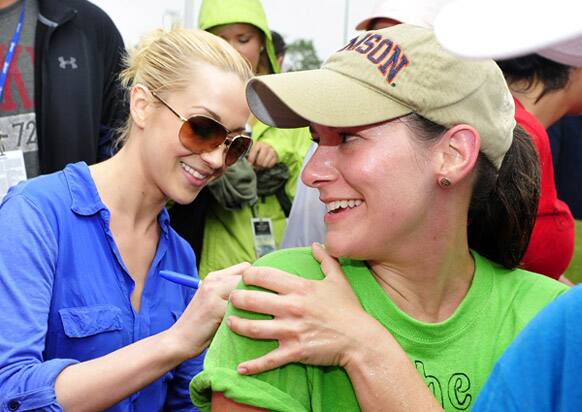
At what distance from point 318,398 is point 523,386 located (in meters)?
0.78

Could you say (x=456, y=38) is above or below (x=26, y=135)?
above

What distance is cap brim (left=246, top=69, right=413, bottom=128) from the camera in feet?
5.14

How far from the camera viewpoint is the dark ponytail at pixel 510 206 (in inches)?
73.0

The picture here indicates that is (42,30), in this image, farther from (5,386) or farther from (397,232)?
(397,232)

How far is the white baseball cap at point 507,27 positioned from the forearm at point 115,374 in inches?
53.6

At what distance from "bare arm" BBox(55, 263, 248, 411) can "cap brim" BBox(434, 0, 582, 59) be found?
1.22 m

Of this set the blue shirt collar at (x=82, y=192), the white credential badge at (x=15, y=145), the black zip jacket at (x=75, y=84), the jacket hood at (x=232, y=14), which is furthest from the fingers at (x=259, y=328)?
the jacket hood at (x=232, y=14)

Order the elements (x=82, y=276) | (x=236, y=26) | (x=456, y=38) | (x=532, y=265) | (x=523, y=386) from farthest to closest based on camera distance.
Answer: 1. (x=236, y=26)
2. (x=532, y=265)
3. (x=82, y=276)
4. (x=523, y=386)
5. (x=456, y=38)

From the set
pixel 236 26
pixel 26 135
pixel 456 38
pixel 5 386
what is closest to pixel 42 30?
pixel 26 135

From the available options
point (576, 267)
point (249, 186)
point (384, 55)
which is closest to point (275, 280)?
point (384, 55)

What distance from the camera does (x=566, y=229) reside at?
2.44 m

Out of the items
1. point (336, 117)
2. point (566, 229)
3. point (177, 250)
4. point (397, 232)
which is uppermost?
point (336, 117)

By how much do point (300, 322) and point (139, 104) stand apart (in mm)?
1231

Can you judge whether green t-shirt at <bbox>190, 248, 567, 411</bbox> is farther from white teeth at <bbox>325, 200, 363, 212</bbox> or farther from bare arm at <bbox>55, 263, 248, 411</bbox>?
bare arm at <bbox>55, 263, 248, 411</bbox>
